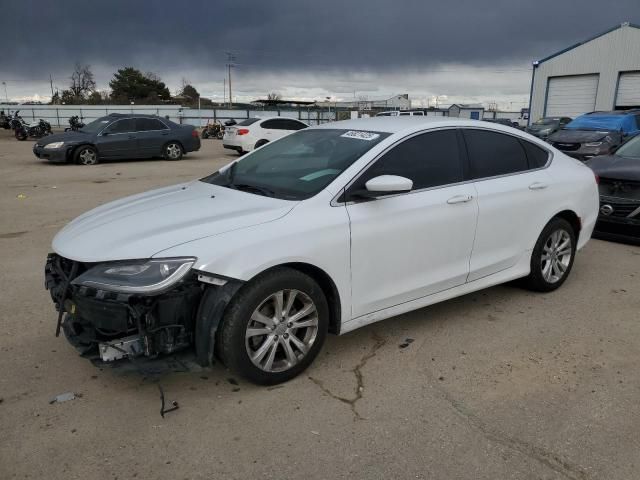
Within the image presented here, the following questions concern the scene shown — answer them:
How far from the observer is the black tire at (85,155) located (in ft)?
51.0

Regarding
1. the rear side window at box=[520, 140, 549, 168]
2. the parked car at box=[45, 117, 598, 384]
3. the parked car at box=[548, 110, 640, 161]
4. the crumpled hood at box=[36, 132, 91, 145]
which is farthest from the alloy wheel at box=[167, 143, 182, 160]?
the rear side window at box=[520, 140, 549, 168]

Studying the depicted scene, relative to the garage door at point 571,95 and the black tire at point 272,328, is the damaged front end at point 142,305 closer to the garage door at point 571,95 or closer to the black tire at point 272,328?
the black tire at point 272,328

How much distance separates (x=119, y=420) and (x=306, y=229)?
59.8 inches

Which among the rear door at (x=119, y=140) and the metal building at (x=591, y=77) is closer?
the rear door at (x=119, y=140)

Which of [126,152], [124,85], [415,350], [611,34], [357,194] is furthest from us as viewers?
[124,85]

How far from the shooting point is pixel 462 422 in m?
2.99

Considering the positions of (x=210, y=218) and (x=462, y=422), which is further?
(x=210, y=218)

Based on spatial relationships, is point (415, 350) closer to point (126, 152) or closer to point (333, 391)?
point (333, 391)

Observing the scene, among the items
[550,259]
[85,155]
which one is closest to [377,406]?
[550,259]

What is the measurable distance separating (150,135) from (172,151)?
1.02 metres

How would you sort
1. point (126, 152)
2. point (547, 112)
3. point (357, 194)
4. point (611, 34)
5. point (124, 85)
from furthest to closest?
point (124, 85) → point (547, 112) → point (611, 34) → point (126, 152) → point (357, 194)

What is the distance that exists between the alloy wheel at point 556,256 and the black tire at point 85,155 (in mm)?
14222

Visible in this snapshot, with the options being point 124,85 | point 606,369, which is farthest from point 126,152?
point 124,85

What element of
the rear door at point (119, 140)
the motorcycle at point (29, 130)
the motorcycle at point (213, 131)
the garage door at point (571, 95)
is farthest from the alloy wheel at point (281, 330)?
the garage door at point (571, 95)
